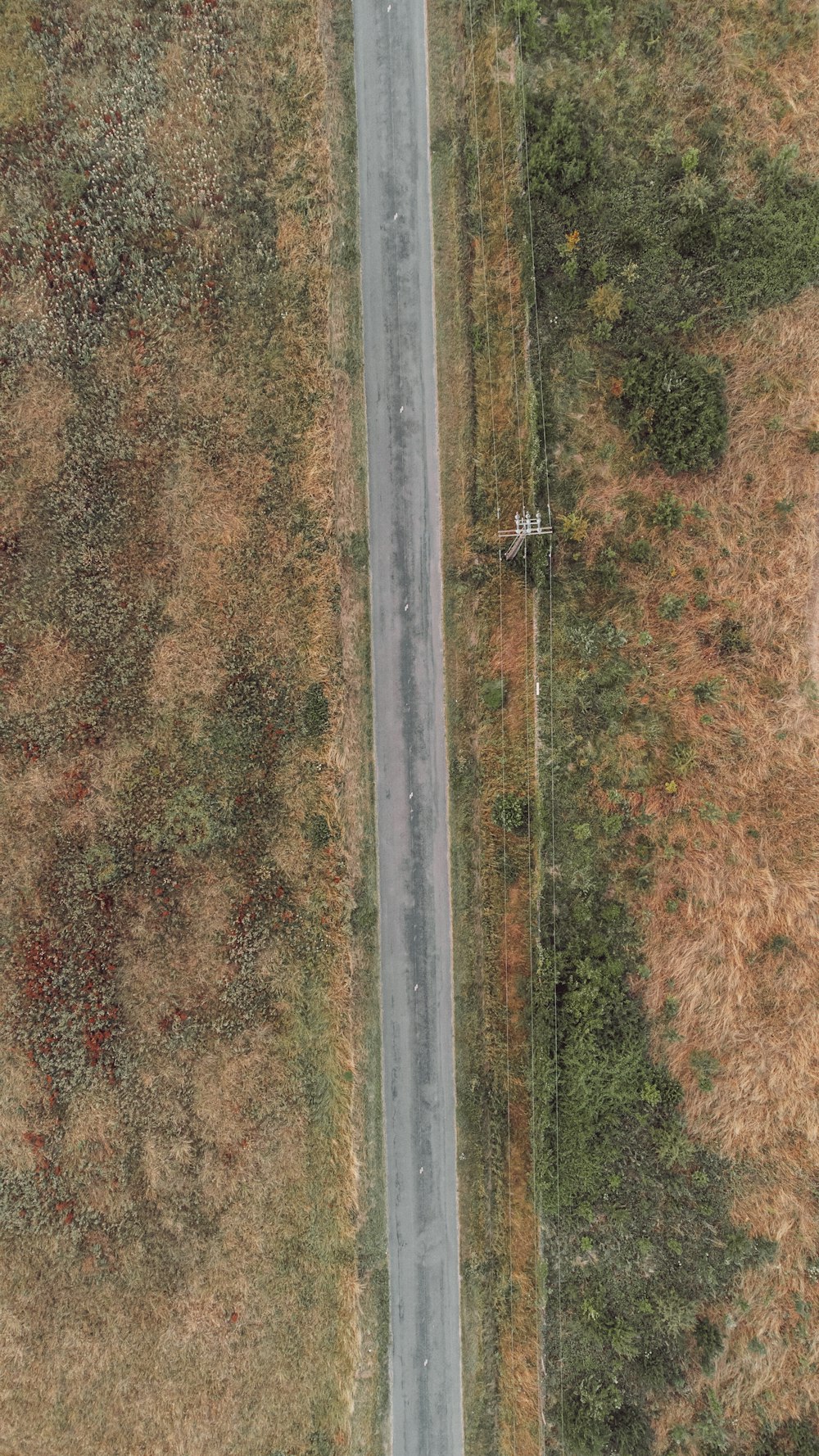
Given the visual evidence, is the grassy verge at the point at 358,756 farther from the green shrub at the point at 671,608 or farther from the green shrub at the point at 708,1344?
the green shrub at the point at 708,1344

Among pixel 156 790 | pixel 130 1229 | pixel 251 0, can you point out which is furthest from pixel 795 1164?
pixel 251 0

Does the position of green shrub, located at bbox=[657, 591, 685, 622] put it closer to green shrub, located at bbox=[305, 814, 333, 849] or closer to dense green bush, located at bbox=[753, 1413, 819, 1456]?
green shrub, located at bbox=[305, 814, 333, 849]

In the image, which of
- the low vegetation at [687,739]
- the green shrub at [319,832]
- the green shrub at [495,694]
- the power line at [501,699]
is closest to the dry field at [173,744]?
the green shrub at [319,832]

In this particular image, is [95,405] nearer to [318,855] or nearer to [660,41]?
[318,855]

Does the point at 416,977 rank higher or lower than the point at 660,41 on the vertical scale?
lower

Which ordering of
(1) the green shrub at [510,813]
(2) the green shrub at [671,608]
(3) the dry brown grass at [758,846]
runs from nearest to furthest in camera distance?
(3) the dry brown grass at [758,846]
(2) the green shrub at [671,608]
(1) the green shrub at [510,813]

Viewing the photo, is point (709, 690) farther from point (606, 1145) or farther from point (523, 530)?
point (606, 1145)
